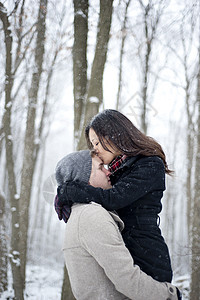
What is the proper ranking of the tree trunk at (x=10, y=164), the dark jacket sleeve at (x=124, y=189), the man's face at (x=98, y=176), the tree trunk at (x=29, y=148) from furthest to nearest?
the tree trunk at (x=29, y=148) → the tree trunk at (x=10, y=164) → the man's face at (x=98, y=176) → the dark jacket sleeve at (x=124, y=189)

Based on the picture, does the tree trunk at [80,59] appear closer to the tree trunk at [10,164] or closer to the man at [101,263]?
the tree trunk at [10,164]

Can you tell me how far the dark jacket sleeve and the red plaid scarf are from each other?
11 centimetres

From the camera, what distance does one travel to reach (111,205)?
1.38 metres

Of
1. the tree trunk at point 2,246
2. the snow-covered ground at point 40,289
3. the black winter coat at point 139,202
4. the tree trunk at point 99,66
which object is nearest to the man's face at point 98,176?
the black winter coat at point 139,202

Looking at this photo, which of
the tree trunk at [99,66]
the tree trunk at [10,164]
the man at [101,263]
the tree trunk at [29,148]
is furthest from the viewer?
the tree trunk at [29,148]

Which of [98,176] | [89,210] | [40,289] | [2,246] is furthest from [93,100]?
[40,289]

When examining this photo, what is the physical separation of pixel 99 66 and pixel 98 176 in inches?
68.8

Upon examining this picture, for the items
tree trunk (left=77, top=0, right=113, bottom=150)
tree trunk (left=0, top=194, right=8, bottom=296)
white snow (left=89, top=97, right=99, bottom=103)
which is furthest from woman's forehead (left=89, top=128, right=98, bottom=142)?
tree trunk (left=0, top=194, right=8, bottom=296)

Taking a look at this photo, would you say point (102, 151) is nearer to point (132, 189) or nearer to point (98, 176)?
point (98, 176)

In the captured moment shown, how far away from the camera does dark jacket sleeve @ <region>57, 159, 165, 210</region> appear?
4.51 ft

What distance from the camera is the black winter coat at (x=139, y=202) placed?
4.55 ft

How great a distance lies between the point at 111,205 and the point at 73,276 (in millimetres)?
408

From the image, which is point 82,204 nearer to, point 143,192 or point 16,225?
point 143,192

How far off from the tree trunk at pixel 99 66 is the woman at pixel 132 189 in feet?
3.66
